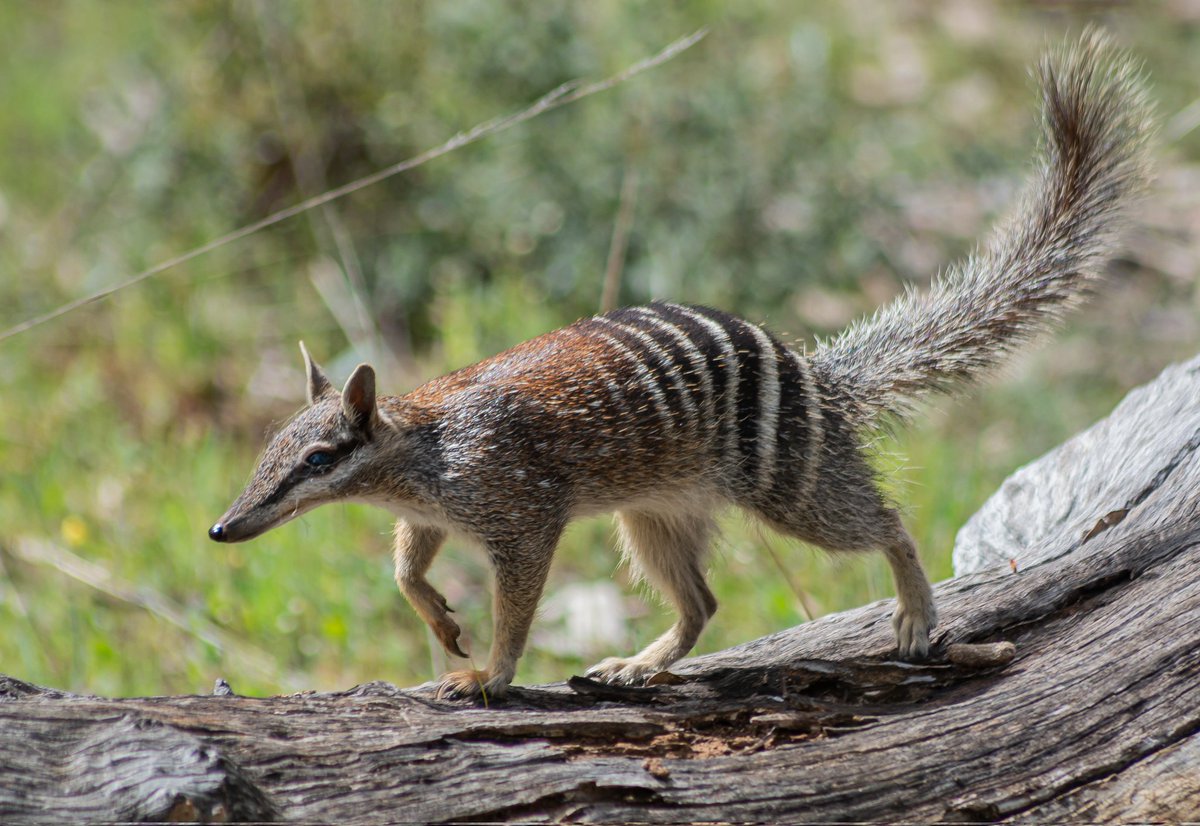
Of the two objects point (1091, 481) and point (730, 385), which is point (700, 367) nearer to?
point (730, 385)

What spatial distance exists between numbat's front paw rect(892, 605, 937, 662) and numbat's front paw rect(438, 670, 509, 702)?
3.78 ft

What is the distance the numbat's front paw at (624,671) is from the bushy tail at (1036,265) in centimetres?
107

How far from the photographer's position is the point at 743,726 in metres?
3.23

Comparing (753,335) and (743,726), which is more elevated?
(753,335)

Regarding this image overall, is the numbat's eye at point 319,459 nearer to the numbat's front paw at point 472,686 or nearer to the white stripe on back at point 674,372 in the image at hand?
the numbat's front paw at point 472,686

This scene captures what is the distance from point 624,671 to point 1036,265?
1891mm

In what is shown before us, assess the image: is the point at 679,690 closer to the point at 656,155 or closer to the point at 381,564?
the point at 381,564

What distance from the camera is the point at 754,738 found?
3.17m

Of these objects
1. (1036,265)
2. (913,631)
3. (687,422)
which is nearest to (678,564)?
(687,422)

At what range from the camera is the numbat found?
149 inches

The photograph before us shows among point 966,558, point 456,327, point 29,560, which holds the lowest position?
point 966,558

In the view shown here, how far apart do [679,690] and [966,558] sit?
1.70 m

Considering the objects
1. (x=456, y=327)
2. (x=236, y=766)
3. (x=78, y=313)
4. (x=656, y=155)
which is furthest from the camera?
(x=78, y=313)

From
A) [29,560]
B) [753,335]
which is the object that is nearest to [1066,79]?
[753,335]
